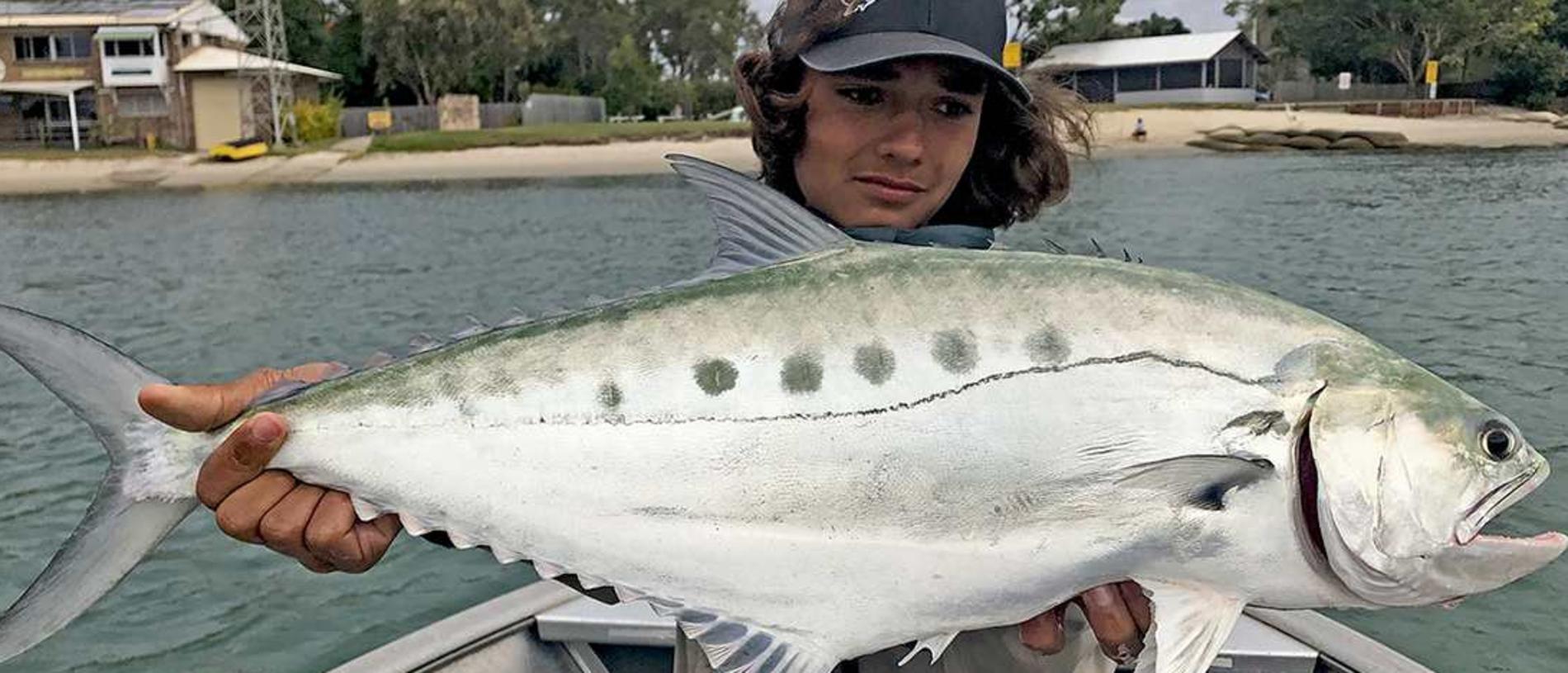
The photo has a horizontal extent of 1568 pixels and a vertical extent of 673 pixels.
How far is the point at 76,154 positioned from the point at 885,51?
192ft

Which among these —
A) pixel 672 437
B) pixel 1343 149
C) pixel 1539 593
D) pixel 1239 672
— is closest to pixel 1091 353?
pixel 672 437

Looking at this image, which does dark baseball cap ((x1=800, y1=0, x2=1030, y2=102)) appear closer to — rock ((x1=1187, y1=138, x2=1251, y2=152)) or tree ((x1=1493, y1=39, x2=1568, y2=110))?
rock ((x1=1187, y1=138, x2=1251, y2=152))

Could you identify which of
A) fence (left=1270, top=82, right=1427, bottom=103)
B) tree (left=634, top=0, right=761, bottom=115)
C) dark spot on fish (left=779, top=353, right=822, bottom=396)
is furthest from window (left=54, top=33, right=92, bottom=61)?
fence (left=1270, top=82, right=1427, bottom=103)

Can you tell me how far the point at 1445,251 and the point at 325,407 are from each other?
25475 millimetres

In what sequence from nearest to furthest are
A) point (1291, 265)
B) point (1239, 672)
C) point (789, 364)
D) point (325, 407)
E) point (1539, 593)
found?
point (789, 364), point (325, 407), point (1239, 672), point (1539, 593), point (1291, 265)

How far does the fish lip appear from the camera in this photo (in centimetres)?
198

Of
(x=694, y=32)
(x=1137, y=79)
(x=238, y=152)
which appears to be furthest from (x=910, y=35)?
(x=694, y=32)

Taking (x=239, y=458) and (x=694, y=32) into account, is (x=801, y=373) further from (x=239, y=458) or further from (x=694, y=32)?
(x=694, y=32)

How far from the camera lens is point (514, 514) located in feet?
7.45

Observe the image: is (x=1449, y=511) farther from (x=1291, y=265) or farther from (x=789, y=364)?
(x=1291, y=265)

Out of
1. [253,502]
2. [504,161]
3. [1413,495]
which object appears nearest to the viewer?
[1413,495]

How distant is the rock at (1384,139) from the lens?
181ft

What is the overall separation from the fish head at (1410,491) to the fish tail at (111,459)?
2.08 meters

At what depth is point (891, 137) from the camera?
2.85 metres
